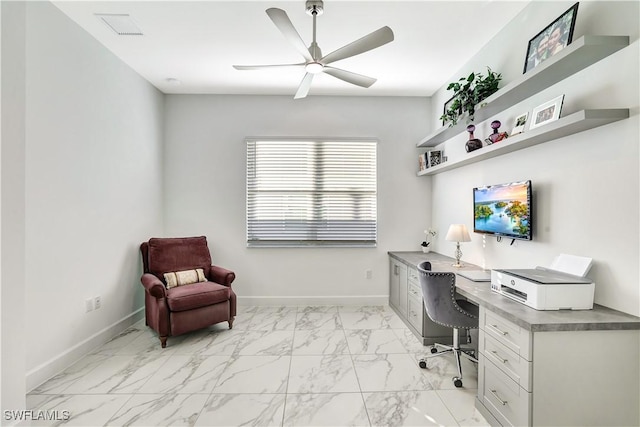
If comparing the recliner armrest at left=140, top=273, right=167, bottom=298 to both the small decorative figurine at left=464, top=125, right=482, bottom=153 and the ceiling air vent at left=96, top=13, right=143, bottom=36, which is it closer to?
the ceiling air vent at left=96, top=13, right=143, bottom=36

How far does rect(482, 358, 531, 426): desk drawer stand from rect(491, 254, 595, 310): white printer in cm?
46

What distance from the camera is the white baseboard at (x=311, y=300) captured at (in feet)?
13.9

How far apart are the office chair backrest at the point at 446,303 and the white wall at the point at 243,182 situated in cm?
188

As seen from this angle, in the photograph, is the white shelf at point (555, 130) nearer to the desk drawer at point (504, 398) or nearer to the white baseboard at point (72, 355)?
the desk drawer at point (504, 398)

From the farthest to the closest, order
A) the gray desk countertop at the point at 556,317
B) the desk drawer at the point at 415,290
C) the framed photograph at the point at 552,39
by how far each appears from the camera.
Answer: the desk drawer at the point at 415,290 → the framed photograph at the point at 552,39 → the gray desk countertop at the point at 556,317

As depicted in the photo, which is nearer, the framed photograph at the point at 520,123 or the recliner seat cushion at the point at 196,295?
the framed photograph at the point at 520,123

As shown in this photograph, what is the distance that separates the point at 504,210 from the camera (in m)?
2.60

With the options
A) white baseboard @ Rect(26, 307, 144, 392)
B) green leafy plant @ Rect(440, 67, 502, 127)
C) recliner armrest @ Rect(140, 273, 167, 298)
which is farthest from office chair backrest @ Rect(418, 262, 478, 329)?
white baseboard @ Rect(26, 307, 144, 392)

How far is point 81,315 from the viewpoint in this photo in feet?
9.02

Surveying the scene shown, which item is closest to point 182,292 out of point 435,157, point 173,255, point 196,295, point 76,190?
point 196,295

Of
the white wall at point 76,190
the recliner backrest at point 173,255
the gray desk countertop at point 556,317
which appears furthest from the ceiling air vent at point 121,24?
the gray desk countertop at point 556,317

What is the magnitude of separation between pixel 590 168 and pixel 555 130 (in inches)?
12.3

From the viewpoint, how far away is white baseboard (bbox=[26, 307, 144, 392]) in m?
2.28

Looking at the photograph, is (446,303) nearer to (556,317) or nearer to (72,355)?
(556,317)
